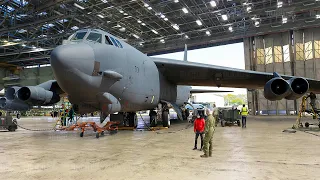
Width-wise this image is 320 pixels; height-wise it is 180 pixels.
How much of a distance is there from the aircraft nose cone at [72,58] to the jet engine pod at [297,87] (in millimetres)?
8968

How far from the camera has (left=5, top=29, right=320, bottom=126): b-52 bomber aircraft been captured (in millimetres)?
7688

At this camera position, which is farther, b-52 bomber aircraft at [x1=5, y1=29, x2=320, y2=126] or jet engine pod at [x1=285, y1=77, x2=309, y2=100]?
jet engine pod at [x1=285, y1=77, x2=309, y2=100]

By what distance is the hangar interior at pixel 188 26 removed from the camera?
2391 centimetres

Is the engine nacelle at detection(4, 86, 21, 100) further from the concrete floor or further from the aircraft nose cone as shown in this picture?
the concrete floor

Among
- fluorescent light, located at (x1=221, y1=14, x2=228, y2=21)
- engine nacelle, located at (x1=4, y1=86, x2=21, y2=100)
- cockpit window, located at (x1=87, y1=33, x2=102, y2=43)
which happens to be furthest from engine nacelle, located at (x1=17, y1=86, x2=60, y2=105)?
fluorescent light, located at (x1=221, y1=14, x2=228, y2=21)

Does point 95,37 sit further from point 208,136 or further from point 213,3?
point 213,3

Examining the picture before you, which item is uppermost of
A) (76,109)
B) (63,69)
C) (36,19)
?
(36,19)

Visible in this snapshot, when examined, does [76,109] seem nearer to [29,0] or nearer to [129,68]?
[129,68]

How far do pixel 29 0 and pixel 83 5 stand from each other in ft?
14.8

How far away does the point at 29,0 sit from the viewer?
20828 mm

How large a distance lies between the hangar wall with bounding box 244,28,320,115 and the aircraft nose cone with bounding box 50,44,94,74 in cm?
2932

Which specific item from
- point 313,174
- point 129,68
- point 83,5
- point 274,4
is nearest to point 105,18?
point 83,5

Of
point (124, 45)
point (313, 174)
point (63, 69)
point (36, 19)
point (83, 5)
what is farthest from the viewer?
point (36, 19)

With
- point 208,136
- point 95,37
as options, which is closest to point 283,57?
point 95,37
